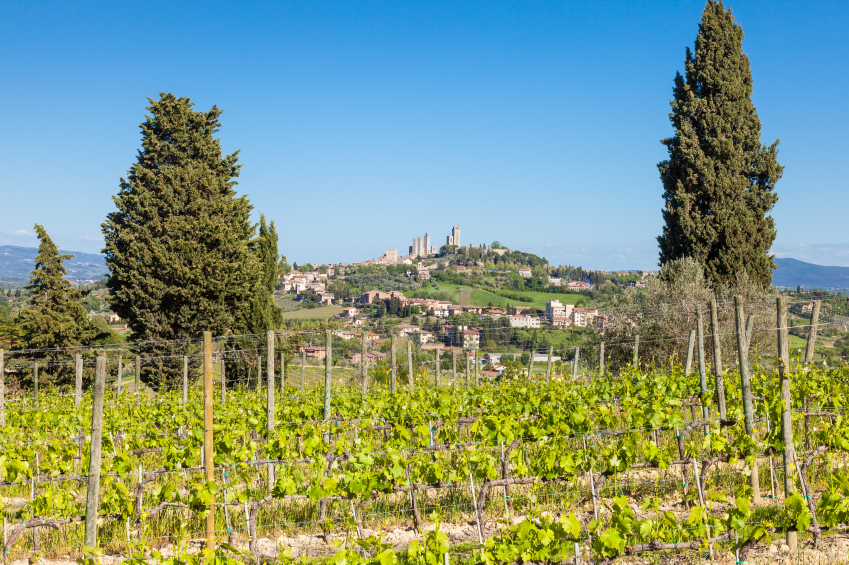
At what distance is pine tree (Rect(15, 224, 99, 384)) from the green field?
131 ft

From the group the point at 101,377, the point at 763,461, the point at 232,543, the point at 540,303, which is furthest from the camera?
the point at 540,303

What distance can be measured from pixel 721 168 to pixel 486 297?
48.2 meters

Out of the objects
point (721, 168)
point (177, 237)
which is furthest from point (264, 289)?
point (721, 168)

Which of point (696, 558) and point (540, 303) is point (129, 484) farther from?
point (540, 303)

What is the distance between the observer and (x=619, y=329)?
17766 millimetres

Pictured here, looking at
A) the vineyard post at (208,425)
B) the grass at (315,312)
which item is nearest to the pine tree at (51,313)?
the vineyard post at (208,425)

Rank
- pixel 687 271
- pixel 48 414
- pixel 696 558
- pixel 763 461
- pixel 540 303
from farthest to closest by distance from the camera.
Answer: pixel 540 303
pixel 687 271
pixel 48 414
pixel 763 461
pixel 696 558

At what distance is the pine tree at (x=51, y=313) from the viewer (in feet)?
69.2

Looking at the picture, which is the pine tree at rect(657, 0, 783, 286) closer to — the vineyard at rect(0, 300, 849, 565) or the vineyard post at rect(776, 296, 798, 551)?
the vineyard at rect(0, 300, 849, 565)

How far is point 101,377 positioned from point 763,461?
7239mm

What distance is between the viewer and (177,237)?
807 inches

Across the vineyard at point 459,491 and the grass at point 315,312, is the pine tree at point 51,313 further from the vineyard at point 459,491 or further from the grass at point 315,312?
the grass at point 315,312

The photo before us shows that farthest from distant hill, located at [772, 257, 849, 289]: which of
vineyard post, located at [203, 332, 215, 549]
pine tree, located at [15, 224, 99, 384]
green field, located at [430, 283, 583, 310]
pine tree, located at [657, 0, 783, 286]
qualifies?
vineyard post, located at [203, 332, 215, 549]

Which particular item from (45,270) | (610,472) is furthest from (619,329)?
(45,270)
